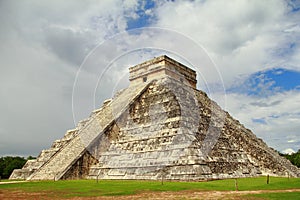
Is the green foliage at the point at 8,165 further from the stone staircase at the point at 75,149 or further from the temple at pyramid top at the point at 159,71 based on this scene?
the temple at pyramid top at the point at 159,71

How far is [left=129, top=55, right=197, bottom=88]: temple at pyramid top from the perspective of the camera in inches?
1078

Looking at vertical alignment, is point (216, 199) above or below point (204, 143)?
below

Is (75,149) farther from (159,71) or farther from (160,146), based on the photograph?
(159,71)

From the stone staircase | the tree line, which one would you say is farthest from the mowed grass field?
the tree line

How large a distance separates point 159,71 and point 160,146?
34.2ft

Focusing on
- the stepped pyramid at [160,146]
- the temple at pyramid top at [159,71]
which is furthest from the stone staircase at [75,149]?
the temple at pyramid top at [159,71]

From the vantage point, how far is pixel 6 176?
1489 inches

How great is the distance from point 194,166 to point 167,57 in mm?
13840

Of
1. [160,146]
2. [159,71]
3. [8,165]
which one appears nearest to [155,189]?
[160,146]

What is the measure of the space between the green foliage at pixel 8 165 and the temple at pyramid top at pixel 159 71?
70.6ft

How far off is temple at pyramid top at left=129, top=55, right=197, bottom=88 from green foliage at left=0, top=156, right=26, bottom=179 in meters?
21.5

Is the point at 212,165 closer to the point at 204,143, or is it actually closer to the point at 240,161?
the point at 204,143

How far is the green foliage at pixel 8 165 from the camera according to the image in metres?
38.2

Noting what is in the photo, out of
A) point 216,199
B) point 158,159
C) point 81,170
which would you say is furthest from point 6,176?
point 216,199
